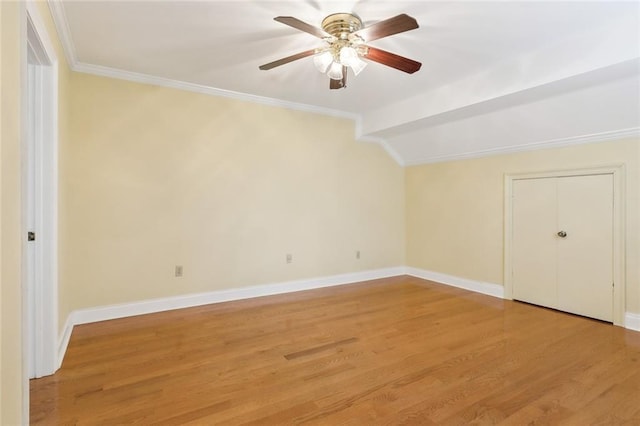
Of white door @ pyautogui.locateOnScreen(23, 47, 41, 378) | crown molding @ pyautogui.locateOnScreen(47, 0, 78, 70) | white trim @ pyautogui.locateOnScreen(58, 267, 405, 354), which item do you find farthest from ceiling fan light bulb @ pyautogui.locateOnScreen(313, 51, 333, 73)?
white trim @ pyautogui.locateOnScreen(58, 267, 405, 354)

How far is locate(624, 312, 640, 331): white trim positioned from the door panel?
639 millimetres

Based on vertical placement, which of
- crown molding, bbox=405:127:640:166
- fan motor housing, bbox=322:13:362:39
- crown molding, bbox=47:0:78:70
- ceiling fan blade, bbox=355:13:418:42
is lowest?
crown molding, bbox=405:127:640:166

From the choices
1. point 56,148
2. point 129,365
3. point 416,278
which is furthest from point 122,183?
point 416,278

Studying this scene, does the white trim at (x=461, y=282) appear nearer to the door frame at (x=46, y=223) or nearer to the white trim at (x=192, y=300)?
the white trim at (x=192, y=300)

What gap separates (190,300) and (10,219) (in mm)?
2709

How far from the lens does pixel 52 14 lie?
89.0 inches

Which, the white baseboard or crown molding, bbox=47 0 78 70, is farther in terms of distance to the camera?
the white baseboard

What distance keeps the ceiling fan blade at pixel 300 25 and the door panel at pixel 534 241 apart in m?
3.27

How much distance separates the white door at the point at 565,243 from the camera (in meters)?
3.43

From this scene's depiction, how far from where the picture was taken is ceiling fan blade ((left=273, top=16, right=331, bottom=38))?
1.92 metres

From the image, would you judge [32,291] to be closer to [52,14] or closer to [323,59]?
[52,14]

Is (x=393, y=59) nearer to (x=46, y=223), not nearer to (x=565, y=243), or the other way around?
(x=46, y=223)

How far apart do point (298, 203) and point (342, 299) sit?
1.43 m

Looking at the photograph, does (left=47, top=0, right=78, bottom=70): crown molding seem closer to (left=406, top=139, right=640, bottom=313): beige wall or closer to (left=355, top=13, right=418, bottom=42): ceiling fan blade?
(left=355, top=13, right=418, bottom=42): ceiling fan blade
